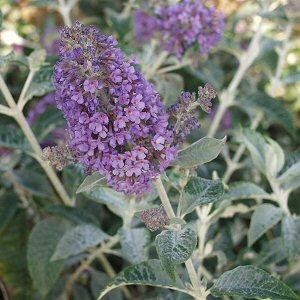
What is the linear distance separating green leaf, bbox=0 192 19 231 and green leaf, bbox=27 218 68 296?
16cm

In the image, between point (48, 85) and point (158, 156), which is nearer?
point (158, 156)

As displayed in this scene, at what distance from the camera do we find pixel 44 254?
166 centimetres

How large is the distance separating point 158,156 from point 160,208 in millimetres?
137

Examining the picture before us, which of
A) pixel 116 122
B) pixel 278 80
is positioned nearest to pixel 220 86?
pixel 278 80

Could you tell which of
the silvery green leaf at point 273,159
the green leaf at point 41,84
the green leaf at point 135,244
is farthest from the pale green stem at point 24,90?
the silvery green leaf at point 273,159

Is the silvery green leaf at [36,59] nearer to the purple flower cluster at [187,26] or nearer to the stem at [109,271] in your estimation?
the purple flower cluster at [187,26]

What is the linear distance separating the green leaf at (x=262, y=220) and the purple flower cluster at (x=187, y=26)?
556mm

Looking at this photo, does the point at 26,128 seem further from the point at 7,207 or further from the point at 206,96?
the point at 206,96

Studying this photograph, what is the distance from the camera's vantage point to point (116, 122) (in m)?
0.96

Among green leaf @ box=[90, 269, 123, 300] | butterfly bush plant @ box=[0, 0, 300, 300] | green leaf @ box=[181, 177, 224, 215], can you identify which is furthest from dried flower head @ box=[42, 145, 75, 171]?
green leaf @ box=[90, 269, 123, 300]

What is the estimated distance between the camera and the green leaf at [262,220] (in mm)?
1452

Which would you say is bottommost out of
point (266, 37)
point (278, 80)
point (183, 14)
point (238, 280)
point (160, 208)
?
point (238, 280)

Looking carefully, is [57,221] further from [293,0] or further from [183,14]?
[293,0]

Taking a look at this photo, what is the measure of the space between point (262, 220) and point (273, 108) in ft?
1.82
